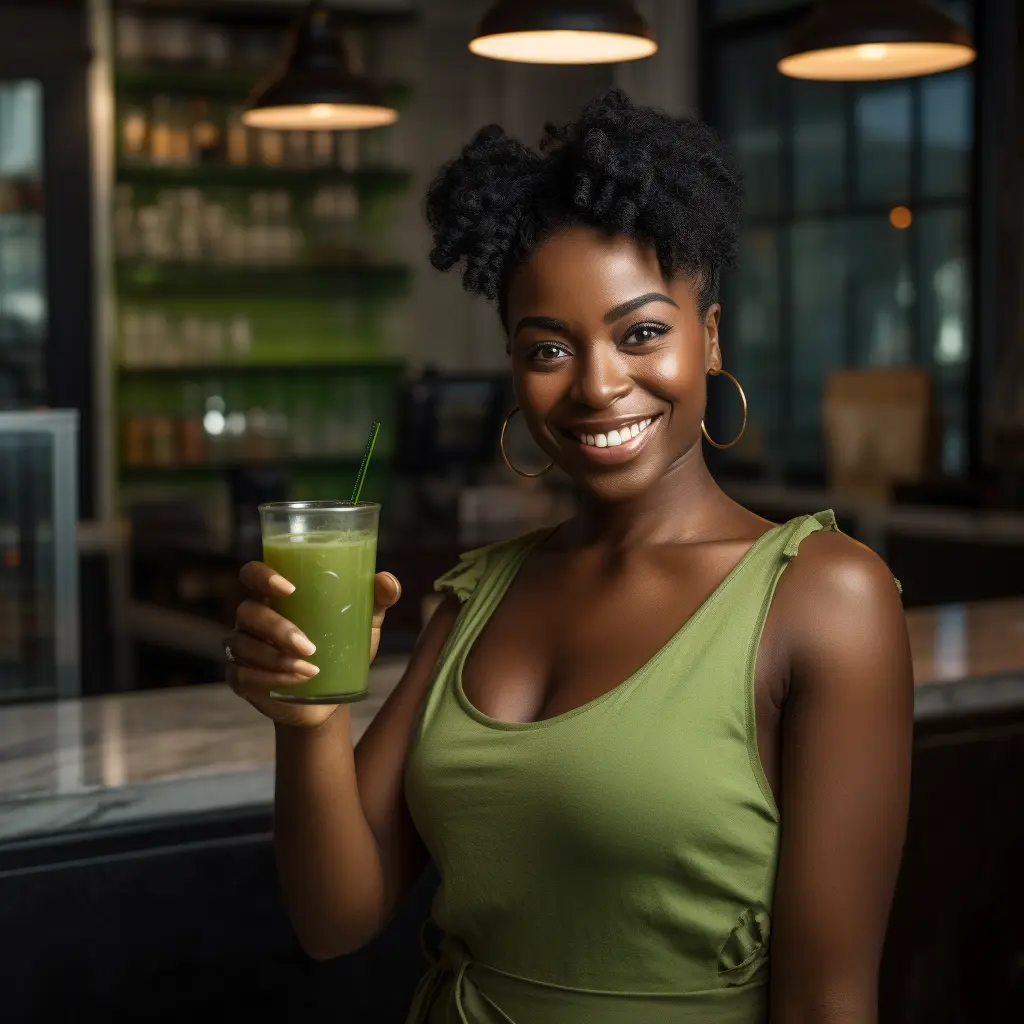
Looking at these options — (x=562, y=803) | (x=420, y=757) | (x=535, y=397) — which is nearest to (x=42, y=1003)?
(x=420, y=757)

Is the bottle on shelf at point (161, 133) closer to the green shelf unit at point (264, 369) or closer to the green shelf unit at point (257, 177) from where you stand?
the green shelf unit at point (257, 177)

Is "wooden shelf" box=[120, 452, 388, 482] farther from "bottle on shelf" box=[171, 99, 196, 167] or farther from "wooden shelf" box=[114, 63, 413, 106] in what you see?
"wooden shelf" box=[114, 63, 413, 106]

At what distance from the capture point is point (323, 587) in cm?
115

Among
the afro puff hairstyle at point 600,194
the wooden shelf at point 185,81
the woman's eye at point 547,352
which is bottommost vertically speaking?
the woman's eye at point 547,352

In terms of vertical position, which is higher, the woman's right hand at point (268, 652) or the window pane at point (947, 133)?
the window pane at point (947, 133)

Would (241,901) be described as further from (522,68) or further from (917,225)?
(522,68)

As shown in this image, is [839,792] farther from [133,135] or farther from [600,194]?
[133,135]

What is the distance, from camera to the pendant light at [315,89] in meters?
4.00

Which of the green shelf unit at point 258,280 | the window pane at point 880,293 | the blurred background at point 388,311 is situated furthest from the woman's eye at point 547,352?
the green shelf unit at point 258,280

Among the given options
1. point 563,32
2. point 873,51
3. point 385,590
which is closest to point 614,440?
point 385,590

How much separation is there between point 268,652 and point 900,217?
5.70 meters

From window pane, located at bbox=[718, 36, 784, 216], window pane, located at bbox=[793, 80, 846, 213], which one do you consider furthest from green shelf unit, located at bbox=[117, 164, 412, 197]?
window pane, located at bbox=[793, 80, 846, 213]

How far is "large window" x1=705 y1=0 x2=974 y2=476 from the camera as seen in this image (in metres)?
6.18

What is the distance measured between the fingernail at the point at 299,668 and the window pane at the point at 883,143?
567 cm
